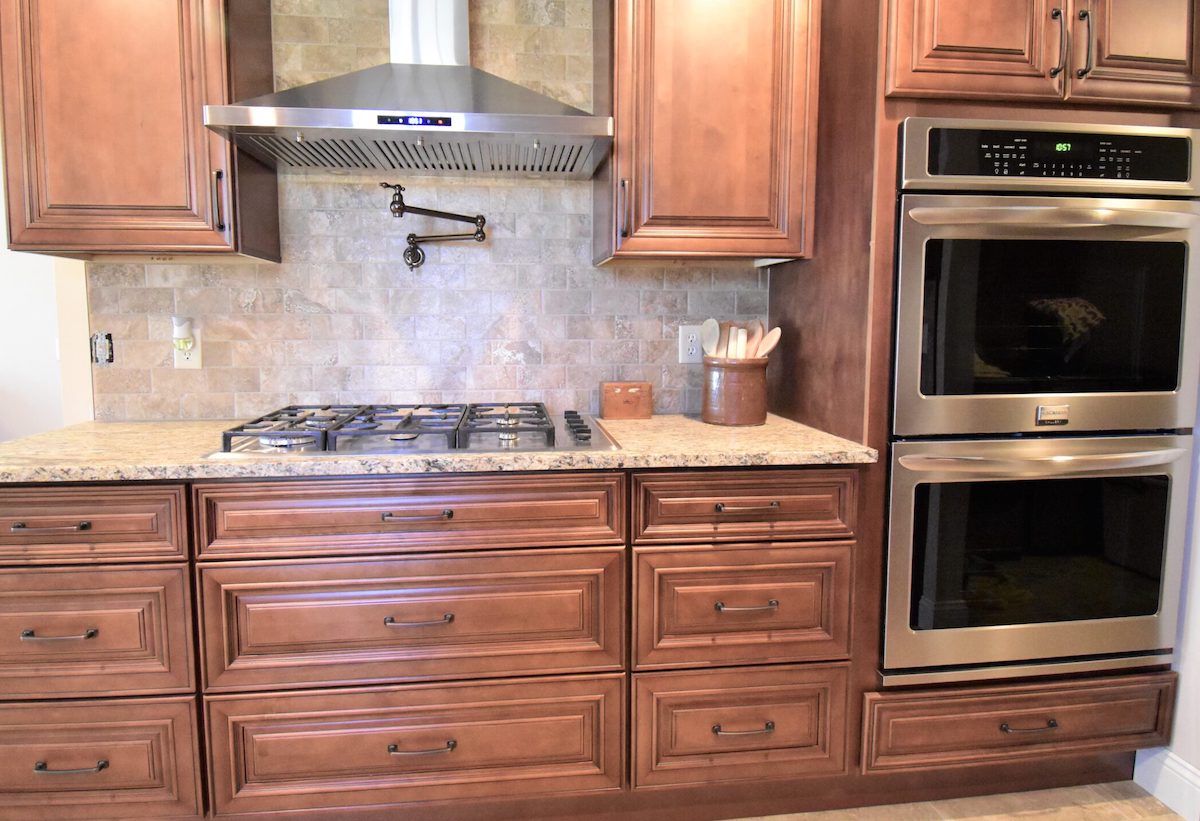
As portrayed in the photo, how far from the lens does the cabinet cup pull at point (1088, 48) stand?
1.62 metres

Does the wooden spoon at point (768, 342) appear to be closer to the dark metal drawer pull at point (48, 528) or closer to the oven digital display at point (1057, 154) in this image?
the oven digital display at point (1057, 154)

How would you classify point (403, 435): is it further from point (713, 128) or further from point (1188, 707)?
point (1188, 707)

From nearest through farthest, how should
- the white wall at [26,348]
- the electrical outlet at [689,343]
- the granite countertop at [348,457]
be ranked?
the granite countertop at [348,457] < the electrical outlet at [689,343] < the white wall at [26,348]

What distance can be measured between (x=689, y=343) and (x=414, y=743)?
1383mm

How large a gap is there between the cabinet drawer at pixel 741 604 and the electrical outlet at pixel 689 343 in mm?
784

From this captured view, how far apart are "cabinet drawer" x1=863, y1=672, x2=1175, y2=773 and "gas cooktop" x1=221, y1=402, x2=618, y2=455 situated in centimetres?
100

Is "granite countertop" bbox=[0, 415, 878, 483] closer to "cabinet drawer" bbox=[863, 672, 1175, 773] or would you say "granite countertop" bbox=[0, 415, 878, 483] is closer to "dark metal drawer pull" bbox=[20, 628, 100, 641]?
"dark metal drawer pull" bbox=[20, 628, 100, 641]

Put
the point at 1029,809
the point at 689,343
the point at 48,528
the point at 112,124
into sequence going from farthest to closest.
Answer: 1. the point at 689,343
2. the point at 1029,809
3. the point at 112,124
4. the point at 48,528

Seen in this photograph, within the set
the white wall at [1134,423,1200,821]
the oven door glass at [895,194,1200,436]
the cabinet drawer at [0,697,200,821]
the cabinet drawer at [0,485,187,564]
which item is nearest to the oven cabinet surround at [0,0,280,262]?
the cabinet drawer at [0,485,187,564]

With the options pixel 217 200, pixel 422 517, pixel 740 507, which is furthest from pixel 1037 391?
pixel 217 200

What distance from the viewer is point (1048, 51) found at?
162cm

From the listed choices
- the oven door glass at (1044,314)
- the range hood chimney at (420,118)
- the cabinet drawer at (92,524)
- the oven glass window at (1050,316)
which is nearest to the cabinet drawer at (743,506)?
the oven door glass at (1044,314)

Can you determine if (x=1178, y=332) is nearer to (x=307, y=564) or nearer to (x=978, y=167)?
(x=978, y=167)

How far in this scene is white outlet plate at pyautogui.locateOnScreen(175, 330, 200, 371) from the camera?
6.81ft
